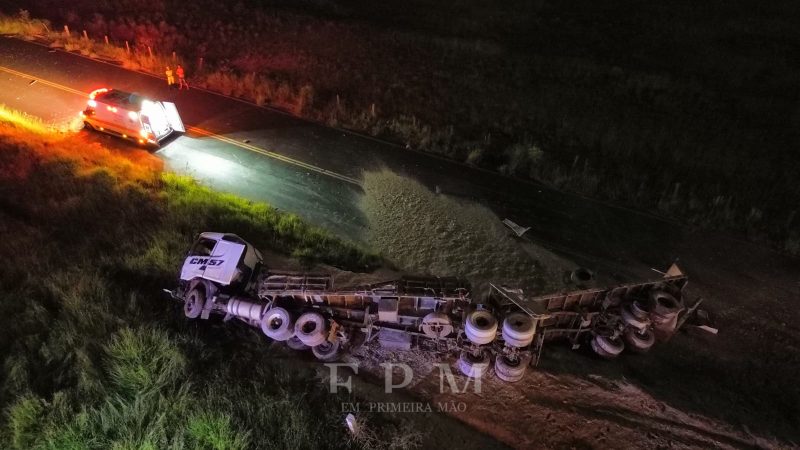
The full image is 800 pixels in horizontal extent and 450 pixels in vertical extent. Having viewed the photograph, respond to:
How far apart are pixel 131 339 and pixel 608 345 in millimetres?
9380

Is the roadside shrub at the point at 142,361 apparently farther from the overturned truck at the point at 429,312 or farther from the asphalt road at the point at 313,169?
the asphalt road at the point at 313,169

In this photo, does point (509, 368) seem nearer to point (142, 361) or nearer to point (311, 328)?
point (311, 328)

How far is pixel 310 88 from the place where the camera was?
2083 centimetres

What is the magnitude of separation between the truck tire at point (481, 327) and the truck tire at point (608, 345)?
255 cm

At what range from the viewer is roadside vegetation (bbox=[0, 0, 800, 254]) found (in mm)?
17172

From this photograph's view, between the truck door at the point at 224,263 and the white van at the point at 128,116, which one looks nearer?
the truck door at the point at 224,263

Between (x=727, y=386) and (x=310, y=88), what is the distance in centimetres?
1761

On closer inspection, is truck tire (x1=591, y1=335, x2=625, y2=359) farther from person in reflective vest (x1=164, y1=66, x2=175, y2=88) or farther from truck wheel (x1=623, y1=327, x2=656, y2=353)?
person in reflective vest (x1=164, y1=66, x2=175, y2=88)

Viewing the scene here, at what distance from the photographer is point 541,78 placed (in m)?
23.5

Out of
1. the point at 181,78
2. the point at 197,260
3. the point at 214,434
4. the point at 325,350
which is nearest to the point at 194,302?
the point at 197,260

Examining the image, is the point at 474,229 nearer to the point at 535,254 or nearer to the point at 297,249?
the point at 535,254

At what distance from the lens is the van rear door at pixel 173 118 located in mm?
18062

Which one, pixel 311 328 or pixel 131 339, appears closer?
pixel 131 339

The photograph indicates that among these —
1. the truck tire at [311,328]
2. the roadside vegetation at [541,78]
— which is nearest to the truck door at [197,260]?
the truck tire at [311,328]
